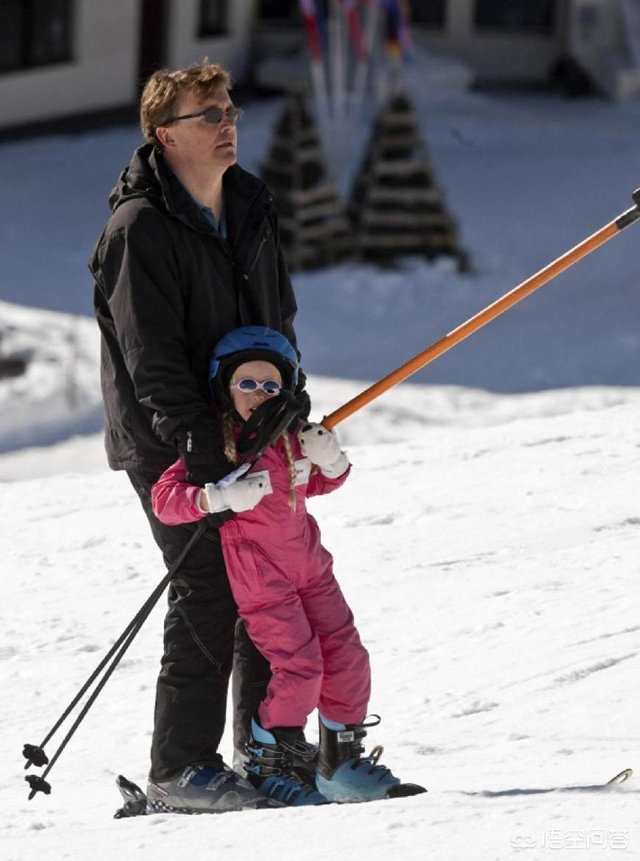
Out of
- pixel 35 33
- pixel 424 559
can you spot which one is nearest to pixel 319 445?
pixel 424 559

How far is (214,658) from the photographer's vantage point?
4.17 m

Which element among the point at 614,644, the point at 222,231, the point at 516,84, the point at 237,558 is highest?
the point at 222,231

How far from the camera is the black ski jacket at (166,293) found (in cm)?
395

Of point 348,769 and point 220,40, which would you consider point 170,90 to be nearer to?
point 348,769

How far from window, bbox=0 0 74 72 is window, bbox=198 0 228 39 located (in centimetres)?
186

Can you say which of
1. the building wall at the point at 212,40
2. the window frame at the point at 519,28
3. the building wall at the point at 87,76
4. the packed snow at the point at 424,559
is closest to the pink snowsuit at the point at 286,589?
the packed snow at the point at 424,559

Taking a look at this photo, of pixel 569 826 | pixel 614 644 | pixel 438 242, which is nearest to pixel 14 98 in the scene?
pixel 438 242

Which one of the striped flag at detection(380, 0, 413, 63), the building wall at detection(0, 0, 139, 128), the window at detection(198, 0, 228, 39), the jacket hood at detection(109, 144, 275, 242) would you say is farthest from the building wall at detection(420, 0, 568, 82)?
the jacket hood at detection(109, 144, 275, 242)

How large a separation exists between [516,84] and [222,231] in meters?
16.7

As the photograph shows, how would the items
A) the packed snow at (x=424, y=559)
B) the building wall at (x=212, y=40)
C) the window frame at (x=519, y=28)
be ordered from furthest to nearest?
the window frame at (x=519, y=28) → the building wall at (x=212, y=40) → the packed snow at (x=424, y=559)

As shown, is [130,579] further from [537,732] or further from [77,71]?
[77,71]

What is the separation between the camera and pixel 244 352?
13.1 ft

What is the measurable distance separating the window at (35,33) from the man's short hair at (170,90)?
1363 cm

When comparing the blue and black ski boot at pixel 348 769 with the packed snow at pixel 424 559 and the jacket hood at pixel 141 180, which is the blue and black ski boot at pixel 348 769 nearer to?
the packed snow at pixel 424 559
